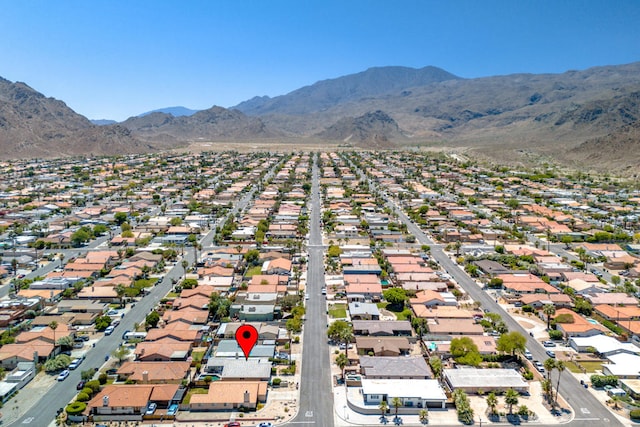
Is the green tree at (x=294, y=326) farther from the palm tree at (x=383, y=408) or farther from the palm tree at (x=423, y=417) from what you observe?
the palm tree at (x=423, y=417)

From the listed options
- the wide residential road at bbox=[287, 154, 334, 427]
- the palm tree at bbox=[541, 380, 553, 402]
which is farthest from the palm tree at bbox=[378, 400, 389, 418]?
the palm tree at bbox=[541, 380, 553, 402]

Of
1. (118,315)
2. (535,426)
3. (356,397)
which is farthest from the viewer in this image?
(118,315)

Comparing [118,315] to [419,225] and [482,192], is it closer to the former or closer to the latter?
[419,225]

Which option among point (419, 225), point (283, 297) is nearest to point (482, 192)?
point (419, 225)

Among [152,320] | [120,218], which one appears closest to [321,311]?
[152,320]

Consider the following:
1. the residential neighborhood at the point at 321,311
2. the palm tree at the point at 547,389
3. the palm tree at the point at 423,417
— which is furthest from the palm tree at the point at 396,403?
the palm tree at the point at 547,389
